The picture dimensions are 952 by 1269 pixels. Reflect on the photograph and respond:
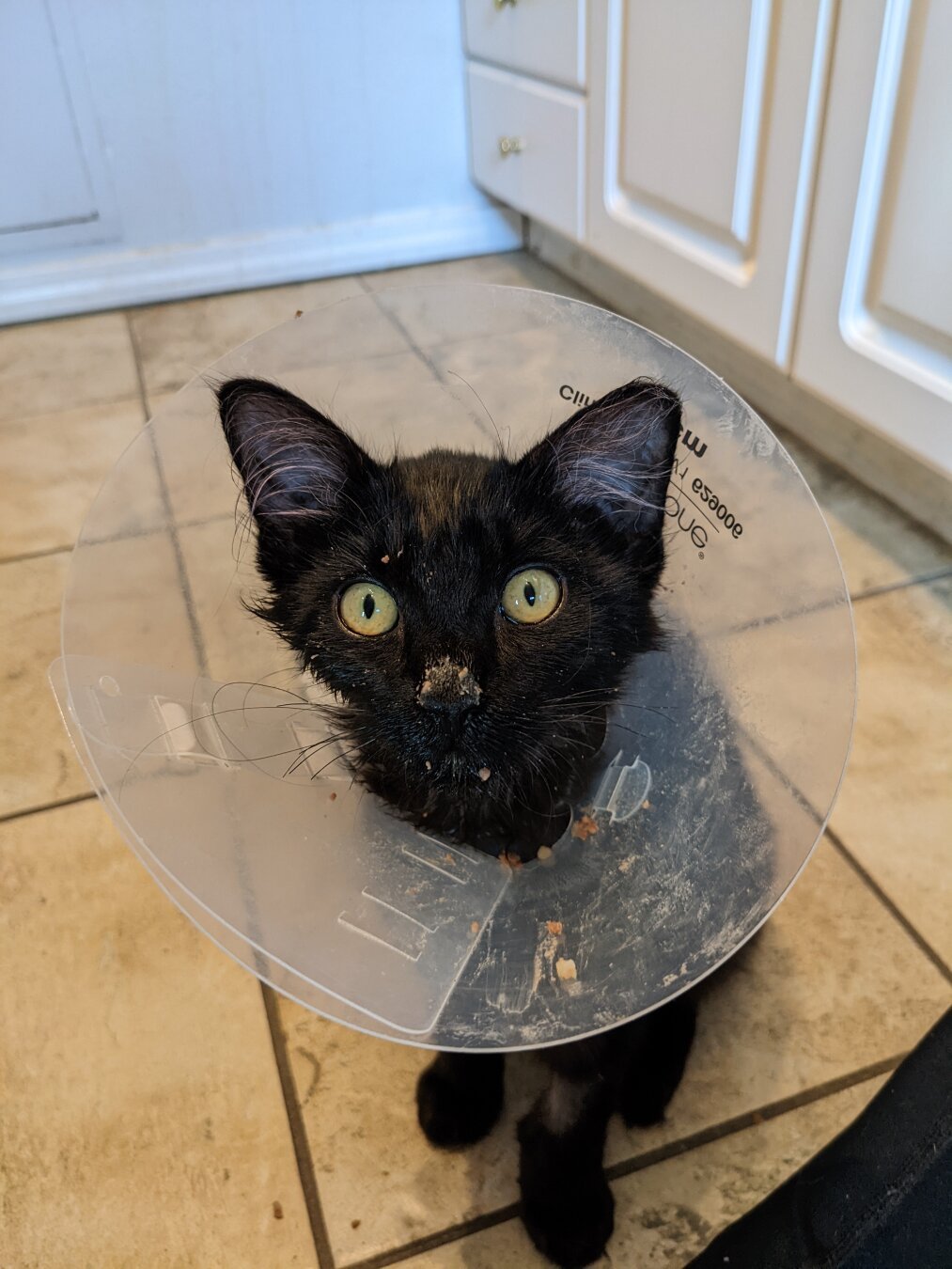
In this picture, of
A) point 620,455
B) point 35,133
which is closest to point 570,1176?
point 620,455

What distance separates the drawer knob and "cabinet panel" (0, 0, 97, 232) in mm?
993

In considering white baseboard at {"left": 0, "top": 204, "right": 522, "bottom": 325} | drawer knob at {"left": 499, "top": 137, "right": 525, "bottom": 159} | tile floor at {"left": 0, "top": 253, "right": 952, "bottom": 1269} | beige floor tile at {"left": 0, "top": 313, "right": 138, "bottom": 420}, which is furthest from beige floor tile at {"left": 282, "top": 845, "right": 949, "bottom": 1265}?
white baseboard at {"left": 0, "top": 204, "right": 522, "bottom": 325}

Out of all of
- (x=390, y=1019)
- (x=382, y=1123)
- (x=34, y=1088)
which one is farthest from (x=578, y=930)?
(x=34, y=1088)

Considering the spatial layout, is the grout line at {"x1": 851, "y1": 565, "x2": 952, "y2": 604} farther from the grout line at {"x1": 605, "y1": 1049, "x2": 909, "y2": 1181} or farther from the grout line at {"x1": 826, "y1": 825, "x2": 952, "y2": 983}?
the grout line at {"x1": 605, "y1": 1049, "x2": 909, "y2": 1181}

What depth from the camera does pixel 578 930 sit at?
76 centimetres

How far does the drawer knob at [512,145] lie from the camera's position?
7.11ft

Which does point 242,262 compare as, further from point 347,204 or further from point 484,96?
point 484,96

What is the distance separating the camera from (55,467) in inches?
71.9

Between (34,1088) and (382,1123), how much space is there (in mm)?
337

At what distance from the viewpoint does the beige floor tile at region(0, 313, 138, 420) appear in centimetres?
204

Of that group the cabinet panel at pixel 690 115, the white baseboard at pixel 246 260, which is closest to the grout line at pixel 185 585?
the cabinet panel at pixel 690 115

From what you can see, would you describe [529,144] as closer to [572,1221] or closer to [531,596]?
[531,596]

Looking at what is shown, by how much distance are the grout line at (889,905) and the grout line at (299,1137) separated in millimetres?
594

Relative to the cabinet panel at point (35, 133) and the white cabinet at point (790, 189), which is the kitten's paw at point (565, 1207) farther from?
the cabinet panel at point (35, 133)
